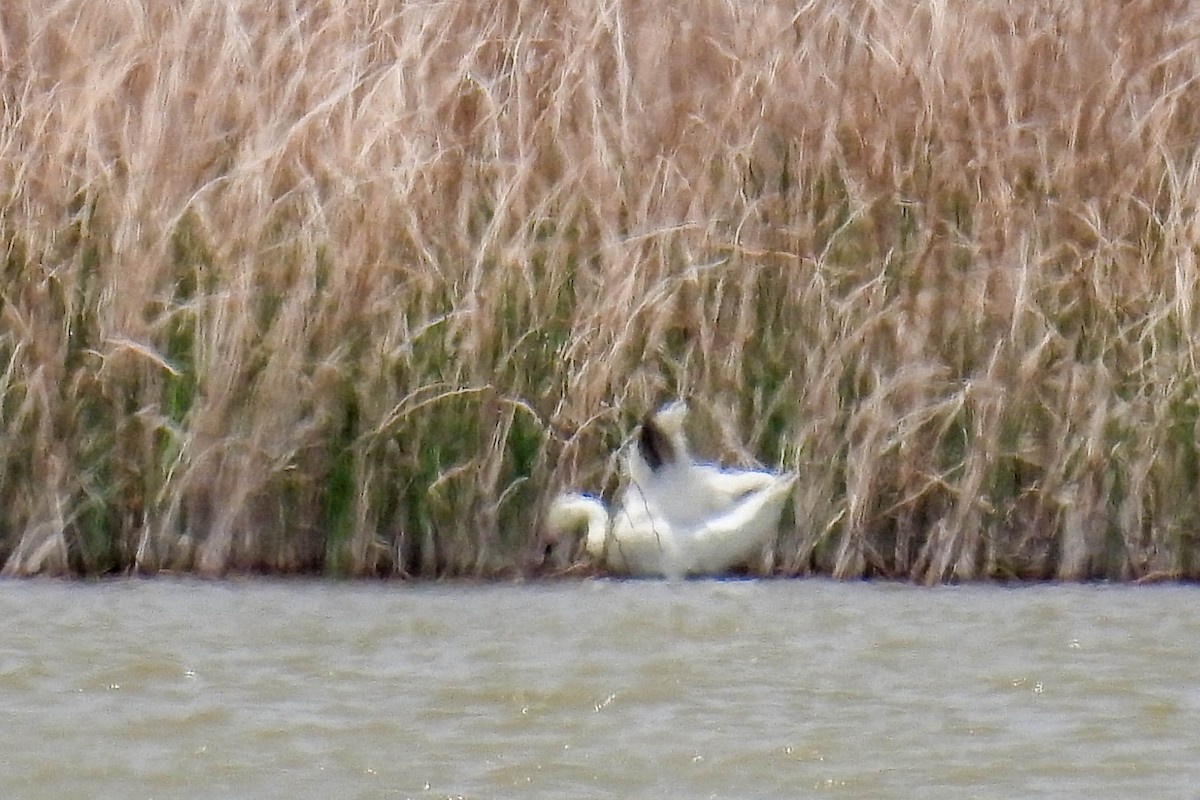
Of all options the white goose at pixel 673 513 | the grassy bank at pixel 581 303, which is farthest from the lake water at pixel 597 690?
the grassy bank at pixel 581 303

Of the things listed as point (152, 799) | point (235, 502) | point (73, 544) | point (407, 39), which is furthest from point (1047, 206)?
point (152, 799)

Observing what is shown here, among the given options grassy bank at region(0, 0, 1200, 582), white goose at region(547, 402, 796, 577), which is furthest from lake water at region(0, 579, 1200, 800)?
grassy bank at region(0, 0, 1200, 582)

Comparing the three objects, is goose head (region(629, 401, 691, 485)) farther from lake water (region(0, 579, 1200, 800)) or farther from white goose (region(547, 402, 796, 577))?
lake water (region(0, 579, 1200, 800))

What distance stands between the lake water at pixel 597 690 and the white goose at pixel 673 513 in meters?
0.09

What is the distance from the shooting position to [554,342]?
562cm

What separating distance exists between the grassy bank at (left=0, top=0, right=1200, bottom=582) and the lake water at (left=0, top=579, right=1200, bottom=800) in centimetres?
22

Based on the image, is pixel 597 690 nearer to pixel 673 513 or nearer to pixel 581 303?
pixel 673 513

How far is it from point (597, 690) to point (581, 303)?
1534mm

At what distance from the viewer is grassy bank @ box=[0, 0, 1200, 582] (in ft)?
18.2

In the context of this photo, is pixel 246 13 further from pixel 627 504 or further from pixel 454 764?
pixel 454 764

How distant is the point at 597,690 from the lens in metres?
4.27

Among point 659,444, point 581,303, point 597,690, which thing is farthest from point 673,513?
point 597,690

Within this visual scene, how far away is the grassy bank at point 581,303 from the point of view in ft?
18.2

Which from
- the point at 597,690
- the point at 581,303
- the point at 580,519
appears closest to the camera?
the point at 597,690
